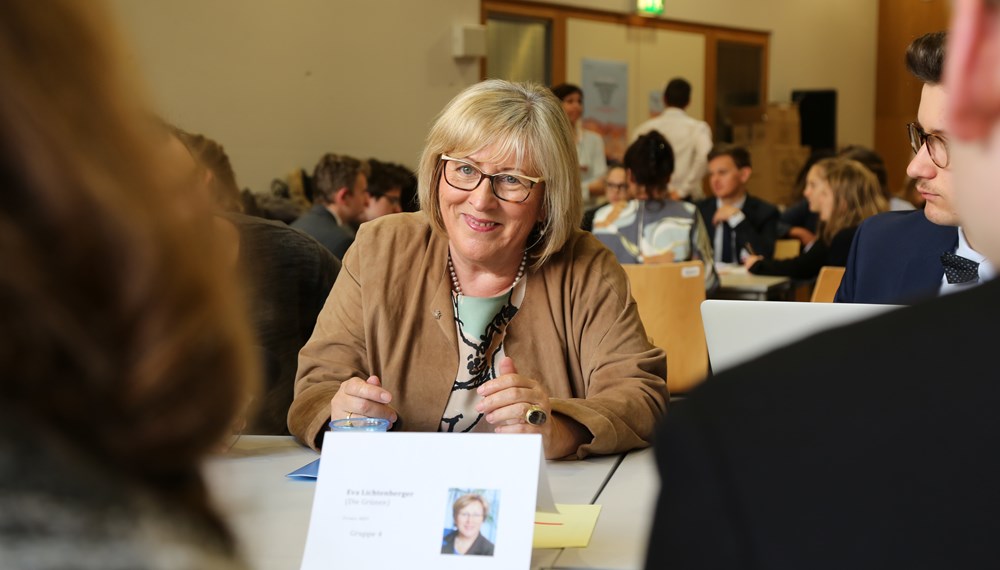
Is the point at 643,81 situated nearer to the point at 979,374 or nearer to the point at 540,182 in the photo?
the point at 540,182

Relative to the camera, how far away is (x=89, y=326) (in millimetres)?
480

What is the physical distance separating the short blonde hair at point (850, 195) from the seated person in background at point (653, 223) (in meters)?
0.92

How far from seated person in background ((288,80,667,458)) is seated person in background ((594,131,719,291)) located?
2.68 metres

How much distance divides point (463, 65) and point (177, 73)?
242 centimetres

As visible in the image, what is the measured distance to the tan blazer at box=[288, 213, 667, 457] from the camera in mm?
2254

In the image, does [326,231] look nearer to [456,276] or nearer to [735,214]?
[456,276]

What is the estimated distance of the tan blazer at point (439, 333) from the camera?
2.25 meters

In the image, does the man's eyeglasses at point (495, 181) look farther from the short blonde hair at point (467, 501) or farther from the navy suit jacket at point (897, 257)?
the short blonde hair at point (467, 501)

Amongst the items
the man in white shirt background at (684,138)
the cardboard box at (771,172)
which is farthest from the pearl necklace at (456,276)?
the cardboard box at (771,172)

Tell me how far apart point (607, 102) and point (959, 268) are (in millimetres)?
7690

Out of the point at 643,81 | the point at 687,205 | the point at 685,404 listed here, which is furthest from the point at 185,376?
the point at 643,81

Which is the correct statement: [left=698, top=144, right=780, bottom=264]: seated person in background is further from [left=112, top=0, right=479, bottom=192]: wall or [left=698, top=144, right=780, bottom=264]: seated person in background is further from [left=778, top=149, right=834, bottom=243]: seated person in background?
[left=112, top=0, right=479, bottom=192]: wall

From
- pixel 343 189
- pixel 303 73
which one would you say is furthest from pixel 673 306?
pixel 303 73

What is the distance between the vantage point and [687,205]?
512 cm
